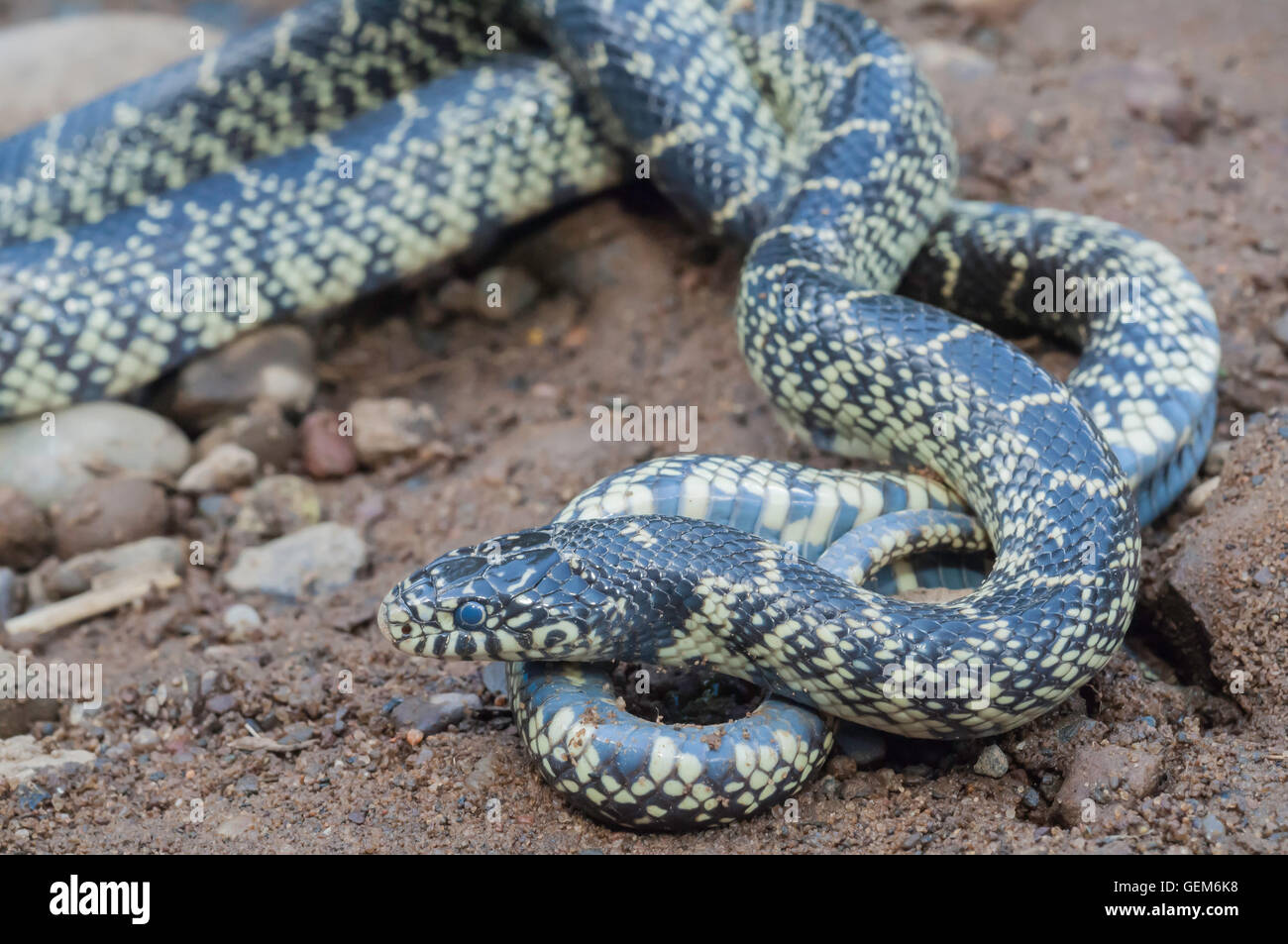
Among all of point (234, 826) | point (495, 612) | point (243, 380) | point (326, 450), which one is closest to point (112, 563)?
point (326, 450)

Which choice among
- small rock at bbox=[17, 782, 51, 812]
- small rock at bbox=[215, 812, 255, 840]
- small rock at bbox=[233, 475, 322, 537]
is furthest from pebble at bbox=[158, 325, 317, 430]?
small rock at bbox=[215, 812, 255, 840]

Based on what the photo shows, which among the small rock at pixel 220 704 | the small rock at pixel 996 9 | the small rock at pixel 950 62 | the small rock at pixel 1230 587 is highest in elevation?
the small rock at pixel 996 9

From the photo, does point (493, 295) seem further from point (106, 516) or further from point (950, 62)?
point (950, 62)

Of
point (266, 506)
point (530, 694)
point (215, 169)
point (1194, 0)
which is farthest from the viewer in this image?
point (1194, 0)

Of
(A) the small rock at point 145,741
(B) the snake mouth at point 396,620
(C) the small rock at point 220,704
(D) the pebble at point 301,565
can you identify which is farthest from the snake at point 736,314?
(D) the pebble at point 301,565

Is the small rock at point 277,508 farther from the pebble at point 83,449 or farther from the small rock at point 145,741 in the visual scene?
the small rock at point 145,741
